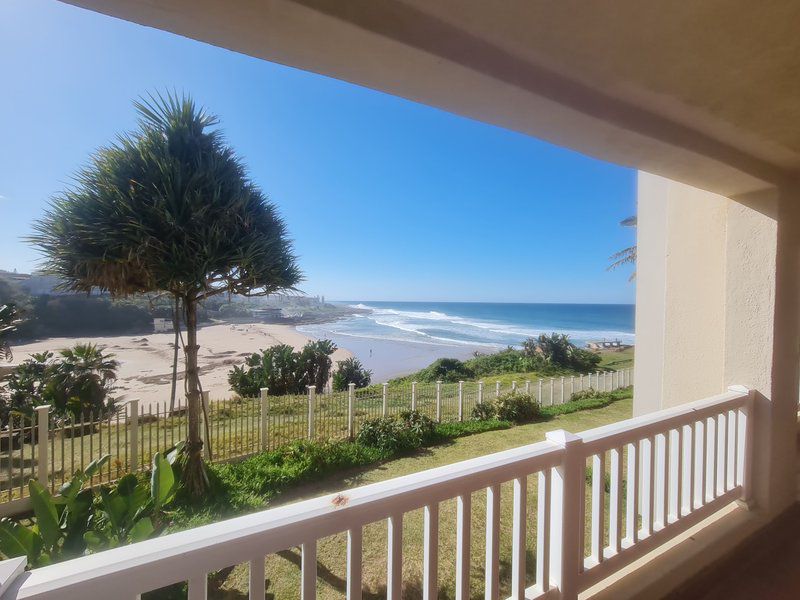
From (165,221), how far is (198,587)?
3429 millimetres

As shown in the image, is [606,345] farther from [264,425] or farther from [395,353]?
[264,425]

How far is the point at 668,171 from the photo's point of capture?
1813 millimetres

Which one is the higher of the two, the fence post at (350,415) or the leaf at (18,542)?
the leaf at (18,542)

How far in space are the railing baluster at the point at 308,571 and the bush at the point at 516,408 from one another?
683cm

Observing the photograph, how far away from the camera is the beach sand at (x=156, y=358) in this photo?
8352 mm

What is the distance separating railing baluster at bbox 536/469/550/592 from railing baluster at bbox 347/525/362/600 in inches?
28.6

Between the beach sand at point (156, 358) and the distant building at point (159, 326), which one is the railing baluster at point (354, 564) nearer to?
the beach sand at point (156, 358)

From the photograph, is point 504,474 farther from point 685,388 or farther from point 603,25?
point 685,388

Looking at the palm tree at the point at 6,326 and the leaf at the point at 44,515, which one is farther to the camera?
the palm tree at the point at 6,326

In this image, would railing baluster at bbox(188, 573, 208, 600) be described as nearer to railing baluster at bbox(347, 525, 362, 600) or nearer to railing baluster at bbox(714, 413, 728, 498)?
railing baluster at bbox(347, 525, 362, 600)

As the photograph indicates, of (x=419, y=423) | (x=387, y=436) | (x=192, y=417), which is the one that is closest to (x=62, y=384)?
(x=192, y=417)

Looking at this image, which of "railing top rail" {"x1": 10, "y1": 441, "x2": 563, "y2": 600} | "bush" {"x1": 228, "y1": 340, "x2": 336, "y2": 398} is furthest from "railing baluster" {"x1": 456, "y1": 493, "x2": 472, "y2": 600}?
"bush" {"x1": 228, "y1": 340, "x2": 336, "y2": 398}

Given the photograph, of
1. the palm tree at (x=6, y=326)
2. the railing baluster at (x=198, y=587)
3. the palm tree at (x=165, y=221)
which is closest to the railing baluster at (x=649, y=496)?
the railing baluster at (x=198, y=587)

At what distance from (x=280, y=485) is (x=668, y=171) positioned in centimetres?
478
